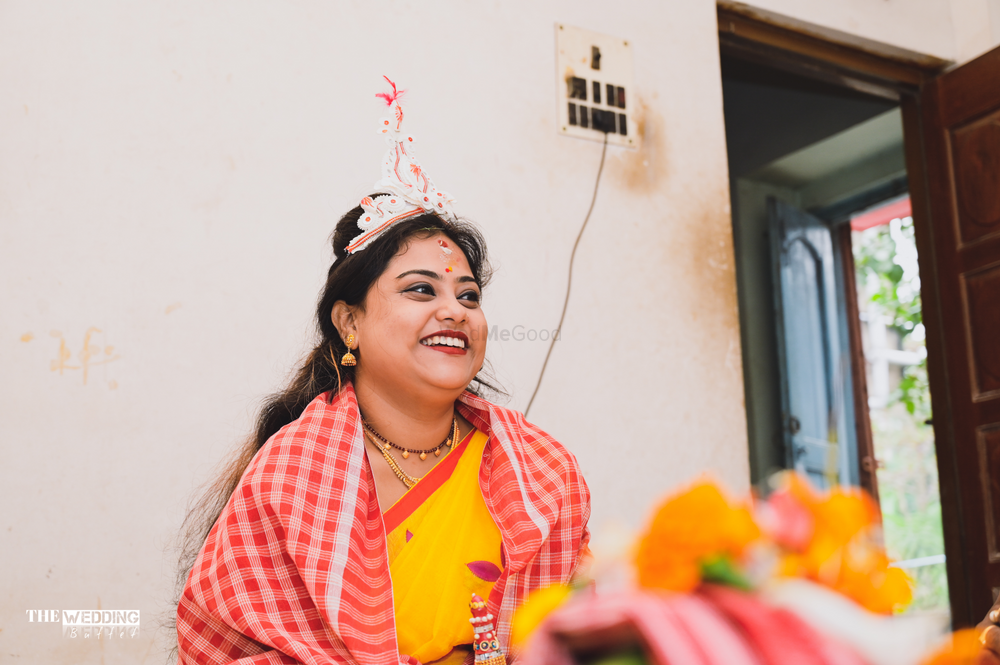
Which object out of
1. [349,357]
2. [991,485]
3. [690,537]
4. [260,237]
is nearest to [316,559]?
[349,357]

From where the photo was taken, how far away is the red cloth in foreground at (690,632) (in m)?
0.45

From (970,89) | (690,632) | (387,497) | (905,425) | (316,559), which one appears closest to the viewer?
(690,632)

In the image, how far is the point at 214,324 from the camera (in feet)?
7.93

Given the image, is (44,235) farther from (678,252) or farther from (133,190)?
(678,252)

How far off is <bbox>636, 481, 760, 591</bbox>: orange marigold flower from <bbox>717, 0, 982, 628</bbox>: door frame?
3345 millimetres

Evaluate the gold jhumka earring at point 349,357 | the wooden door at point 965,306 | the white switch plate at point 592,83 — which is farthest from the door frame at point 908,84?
the gold jhumka earring at point 349,357

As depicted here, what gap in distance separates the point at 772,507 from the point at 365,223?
4.98 feet

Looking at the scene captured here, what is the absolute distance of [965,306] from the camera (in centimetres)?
352

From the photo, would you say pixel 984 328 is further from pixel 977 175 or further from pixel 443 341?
pixel 443 341

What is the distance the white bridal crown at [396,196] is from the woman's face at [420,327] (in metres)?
0.09

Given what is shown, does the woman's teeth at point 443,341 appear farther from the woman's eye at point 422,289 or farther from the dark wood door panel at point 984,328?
the dark wood door panel at point 984,328

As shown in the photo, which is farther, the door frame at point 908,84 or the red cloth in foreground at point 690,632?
the door frame at point 908,84

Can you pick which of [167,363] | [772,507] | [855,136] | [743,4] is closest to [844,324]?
[855,136]

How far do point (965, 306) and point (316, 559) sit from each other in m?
3.11
